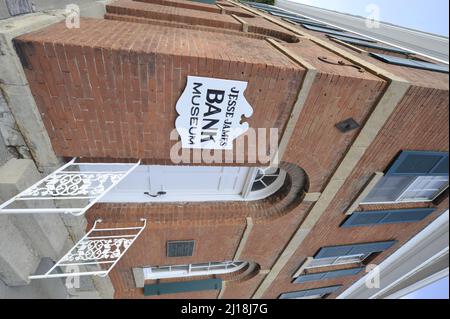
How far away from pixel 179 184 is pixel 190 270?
2.76 meters

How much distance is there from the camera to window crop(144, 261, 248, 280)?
5789mm

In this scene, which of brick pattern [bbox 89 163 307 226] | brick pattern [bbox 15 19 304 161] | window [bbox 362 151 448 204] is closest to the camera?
brick pattern [bbox 15 19 304 161]

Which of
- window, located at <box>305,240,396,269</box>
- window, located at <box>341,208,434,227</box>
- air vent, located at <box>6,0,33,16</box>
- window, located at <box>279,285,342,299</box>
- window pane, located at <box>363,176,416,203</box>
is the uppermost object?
air vent, located at <box>6,0,33,16</box>

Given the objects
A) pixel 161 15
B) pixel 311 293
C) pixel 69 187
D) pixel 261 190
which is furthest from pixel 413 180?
pixel 161 15

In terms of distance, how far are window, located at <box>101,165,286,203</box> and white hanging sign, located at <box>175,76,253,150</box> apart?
3.37ft

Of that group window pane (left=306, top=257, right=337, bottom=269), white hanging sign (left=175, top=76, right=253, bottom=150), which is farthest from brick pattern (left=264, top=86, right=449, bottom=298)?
white hanging sign (left=175, top=76, right=253, bottom=150)

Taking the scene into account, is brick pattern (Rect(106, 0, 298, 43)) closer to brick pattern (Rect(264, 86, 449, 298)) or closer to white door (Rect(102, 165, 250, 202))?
white door (Rect(102, 165, 250, 202))

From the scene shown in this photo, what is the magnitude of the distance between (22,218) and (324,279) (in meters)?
7.13

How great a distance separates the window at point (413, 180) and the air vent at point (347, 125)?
3.52 feet

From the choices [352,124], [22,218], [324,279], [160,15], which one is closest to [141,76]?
[22,218]

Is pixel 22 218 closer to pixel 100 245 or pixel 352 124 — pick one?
pixel 100 245

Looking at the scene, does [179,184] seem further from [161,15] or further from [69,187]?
[161,15]

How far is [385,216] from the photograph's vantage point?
5.04 metres

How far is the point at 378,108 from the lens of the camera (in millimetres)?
3334
